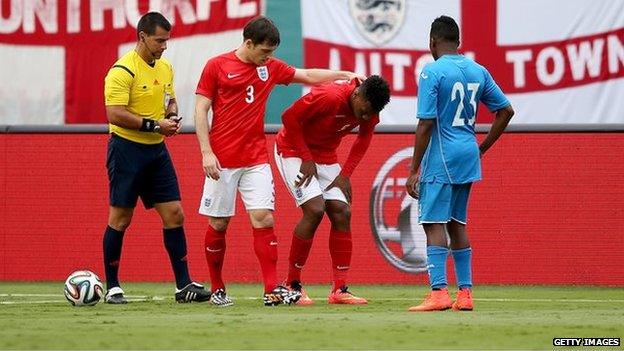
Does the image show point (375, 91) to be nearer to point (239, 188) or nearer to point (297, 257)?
point (239, 188)

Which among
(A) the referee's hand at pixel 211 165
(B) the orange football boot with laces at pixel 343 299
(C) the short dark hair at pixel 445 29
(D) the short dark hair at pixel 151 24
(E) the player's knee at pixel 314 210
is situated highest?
(D) the short dark hair at pixel 151 24

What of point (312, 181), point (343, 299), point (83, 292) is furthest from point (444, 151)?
point (83, 292)

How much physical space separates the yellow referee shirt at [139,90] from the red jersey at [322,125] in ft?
3.28

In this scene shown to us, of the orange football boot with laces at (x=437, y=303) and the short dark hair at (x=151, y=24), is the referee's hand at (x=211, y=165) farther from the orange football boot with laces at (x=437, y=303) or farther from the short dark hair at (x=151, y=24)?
the orange football boot with laces at (x=437, y=303)

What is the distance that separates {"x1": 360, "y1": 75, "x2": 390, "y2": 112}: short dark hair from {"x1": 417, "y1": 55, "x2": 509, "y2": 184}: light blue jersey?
0.51 metres

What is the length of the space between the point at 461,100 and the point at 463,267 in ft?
3.90

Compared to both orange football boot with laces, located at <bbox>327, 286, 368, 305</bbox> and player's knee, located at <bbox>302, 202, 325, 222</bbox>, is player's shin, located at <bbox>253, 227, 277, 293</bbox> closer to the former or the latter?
player's knee, located at <bbox>302, 202, 325, 222</bbox>

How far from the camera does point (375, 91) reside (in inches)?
422

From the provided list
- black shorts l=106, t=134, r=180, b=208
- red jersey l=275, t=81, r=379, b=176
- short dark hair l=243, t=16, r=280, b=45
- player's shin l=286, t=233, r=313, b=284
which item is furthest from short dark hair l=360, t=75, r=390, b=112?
black shorts l=106, t=134, r=180, b=208

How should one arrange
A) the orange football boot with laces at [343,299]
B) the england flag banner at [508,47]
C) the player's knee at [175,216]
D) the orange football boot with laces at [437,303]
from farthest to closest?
the england flag banner at [508,47]
the player's knee at [175,216]
the orange football boot with laces at [343,299]
the orange football boot with laces at [437,303]

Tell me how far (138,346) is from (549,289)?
290 inches

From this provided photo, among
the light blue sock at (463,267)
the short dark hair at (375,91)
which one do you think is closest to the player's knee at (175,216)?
the short dark hair at (375,91)

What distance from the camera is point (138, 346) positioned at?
302 inches

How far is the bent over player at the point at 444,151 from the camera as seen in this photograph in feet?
33.2
